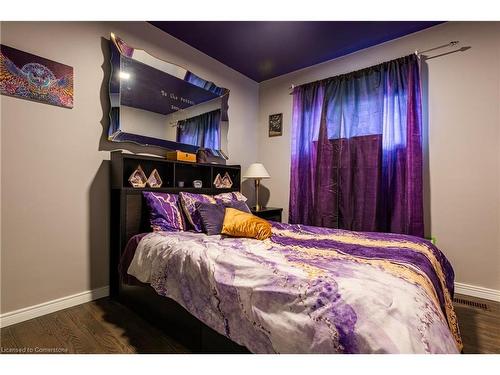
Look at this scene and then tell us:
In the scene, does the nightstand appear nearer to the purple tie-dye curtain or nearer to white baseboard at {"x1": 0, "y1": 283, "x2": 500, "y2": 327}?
the purple tie-dye curtain

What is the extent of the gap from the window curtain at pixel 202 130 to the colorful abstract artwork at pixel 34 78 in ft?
3.43

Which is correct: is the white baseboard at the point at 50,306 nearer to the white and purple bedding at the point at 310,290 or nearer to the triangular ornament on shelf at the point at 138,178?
the white and purple bedding at the point at 310,290

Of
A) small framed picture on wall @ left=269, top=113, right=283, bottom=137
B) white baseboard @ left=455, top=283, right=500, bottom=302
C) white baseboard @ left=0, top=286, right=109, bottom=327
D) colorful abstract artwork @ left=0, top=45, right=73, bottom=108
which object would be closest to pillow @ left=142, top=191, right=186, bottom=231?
white baseboard @ left=0, top=286, right=109, bottom=327

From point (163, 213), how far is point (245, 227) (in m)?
0.72

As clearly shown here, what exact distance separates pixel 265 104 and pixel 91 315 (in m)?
3.35

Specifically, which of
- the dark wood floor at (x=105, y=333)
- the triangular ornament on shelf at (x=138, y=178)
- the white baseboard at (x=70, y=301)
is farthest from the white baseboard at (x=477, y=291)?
the triangular ornament on shelf at (x=138, y=178)

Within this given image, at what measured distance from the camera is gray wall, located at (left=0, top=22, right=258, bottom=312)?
1.68m

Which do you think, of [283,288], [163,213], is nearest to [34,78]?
[163,213]

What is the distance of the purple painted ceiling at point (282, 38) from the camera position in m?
2.41

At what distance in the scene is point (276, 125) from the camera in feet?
11.9

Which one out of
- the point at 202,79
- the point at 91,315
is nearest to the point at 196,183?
the point at 202,79

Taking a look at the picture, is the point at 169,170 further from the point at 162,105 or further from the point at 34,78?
the point at 34,78

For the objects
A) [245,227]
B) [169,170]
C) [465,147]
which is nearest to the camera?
[245,227]

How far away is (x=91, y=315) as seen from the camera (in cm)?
182
